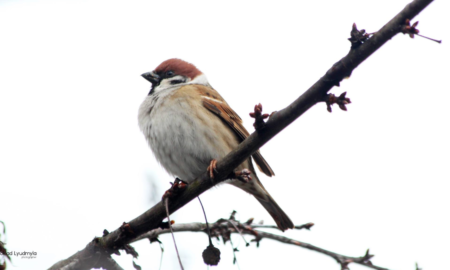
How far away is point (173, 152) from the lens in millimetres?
4812

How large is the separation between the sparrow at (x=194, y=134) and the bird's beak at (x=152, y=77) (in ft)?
2.34

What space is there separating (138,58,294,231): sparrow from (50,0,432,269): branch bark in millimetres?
928

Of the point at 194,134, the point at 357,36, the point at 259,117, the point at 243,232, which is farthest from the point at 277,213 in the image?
the point at 357,36

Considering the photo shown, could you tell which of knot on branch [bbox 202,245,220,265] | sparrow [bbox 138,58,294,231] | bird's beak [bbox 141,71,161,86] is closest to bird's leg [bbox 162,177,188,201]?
knot on branch [bbox 202,245,220,265]

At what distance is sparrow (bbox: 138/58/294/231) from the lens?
475 cm

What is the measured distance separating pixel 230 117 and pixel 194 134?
0.69 m

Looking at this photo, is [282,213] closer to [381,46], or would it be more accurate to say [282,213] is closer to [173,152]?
[173,152]

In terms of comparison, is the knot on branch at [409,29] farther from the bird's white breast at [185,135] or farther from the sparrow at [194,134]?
the bird's white breast at [185,135]

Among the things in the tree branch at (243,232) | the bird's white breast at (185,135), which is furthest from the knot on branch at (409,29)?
the bird's white breast at (185,135)

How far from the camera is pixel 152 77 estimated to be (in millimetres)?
6371

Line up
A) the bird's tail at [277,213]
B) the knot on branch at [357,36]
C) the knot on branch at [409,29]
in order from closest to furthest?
the knot on branch at [409,29] < the knot on branch at [357,36] < the bird's tail at [277,213]

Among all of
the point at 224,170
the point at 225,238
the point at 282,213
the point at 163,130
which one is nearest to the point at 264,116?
the point at 224,170

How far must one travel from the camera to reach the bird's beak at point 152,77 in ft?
20.7

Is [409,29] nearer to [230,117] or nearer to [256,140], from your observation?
[256,140]
